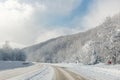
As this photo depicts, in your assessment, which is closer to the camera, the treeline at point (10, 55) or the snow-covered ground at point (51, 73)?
the snow-covered ground at point (51, 73)

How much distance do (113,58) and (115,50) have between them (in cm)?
229

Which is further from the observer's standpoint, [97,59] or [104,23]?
[97,59]

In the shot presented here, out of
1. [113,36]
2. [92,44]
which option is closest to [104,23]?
[113,36]

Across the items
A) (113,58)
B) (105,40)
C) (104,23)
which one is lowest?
(113,58)

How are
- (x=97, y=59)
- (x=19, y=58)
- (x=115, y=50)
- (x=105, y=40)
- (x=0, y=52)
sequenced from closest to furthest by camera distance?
(x=115, y=50), (x=105, y=40), (x=97, y=59), (x=0, y=52), (x=19, y=58)

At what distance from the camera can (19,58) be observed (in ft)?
461

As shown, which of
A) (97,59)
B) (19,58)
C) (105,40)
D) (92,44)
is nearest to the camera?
(105,40)

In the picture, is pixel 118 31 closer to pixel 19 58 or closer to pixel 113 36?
pixel 113 36

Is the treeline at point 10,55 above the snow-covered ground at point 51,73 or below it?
above

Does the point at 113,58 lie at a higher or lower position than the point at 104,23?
lower

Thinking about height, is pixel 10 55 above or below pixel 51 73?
above

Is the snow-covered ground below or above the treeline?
below

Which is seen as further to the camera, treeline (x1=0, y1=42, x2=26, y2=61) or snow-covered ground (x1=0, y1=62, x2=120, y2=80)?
treeline (x1=0, y1=42, x2=26, y2=61)

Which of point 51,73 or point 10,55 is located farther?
point 10,55
